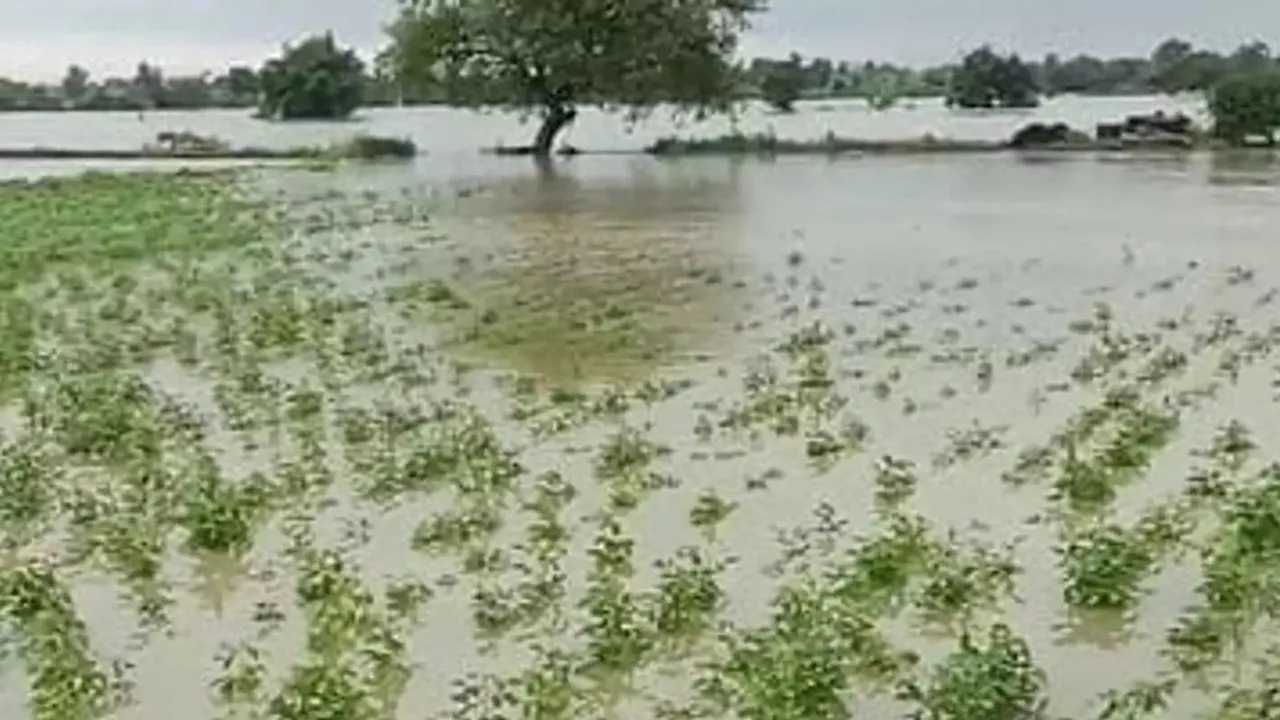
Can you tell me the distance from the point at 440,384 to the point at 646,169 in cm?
3463

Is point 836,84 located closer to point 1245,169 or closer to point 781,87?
point 781,87

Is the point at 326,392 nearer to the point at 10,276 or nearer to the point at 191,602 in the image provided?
the point at 191,602

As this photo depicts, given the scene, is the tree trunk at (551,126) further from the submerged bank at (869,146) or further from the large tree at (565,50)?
the submerged bank at (869,146)

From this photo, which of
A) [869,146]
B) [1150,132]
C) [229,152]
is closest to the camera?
[869,146]

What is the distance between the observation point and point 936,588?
8938mm

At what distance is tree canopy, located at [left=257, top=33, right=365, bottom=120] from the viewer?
86562mm

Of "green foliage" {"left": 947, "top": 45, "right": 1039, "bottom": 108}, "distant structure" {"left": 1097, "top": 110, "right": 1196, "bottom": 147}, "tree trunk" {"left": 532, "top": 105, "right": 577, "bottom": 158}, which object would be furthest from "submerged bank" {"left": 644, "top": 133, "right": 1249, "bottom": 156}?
"green foliage" {"left": 947, "top": 45, "right": 1039, "bottom": 108}

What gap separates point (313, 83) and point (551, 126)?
3280 centimetres

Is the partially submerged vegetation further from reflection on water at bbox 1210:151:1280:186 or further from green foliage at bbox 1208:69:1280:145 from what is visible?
green foliage at bbox 1208:69:1280:145

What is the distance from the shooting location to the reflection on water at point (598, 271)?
17953mm

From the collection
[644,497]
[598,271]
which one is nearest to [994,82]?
[598,271]

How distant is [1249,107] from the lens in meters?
55.6

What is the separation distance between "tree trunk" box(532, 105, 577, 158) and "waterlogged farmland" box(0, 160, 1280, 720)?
1267 inches

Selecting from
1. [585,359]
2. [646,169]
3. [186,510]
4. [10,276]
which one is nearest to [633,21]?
[646,169]
